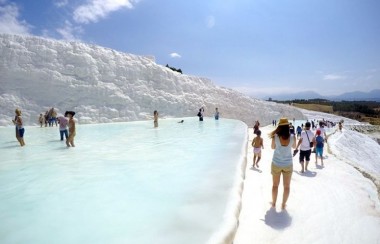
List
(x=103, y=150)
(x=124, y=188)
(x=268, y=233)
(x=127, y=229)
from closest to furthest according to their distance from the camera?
(x=127, y=229) → (x=268, y=233) → (x=124, y=188) → (x=103, y=150)

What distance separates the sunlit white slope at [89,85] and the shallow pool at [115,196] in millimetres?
18550

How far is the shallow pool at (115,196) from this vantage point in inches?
162

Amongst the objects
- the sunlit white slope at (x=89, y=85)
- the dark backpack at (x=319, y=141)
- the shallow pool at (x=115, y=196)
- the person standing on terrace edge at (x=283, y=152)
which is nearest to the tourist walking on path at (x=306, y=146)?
the dark backpack at (x=319, y=141)

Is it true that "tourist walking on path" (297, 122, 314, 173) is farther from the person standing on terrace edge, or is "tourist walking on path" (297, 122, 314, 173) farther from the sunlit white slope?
the sunlit white slope

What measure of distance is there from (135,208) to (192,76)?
38064 millimetres

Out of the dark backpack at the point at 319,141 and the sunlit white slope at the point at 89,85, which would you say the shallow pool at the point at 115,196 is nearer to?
the dark backpack at the point at 319,141

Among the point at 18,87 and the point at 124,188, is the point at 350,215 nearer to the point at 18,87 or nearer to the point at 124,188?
the point at 124,188

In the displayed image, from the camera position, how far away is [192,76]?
42188mm

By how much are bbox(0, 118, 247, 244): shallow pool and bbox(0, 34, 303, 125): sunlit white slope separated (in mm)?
18550

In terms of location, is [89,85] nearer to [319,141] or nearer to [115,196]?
[319,141]

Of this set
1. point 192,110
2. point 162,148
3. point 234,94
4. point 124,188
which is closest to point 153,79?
point 192,110

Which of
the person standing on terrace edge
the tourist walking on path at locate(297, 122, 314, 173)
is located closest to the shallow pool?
the person standing on terrace edge

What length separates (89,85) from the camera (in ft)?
98.4

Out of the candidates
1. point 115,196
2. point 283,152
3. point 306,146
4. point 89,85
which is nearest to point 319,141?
point 306,146
